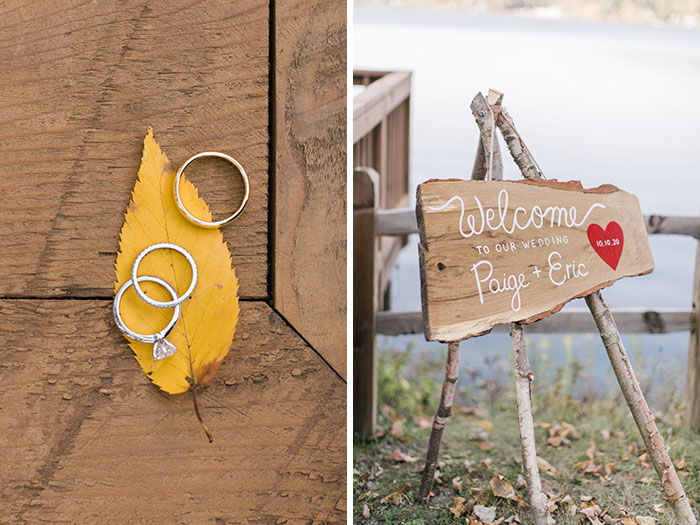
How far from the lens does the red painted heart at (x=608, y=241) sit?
5.90 feet

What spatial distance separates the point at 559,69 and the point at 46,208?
295 inches

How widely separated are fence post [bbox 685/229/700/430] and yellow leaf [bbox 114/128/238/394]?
259cm

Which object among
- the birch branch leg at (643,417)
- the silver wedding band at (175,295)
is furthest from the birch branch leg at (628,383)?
the silver wedding band at (175,295)

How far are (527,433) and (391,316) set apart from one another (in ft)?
4.21

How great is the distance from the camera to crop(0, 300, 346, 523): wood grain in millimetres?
1007

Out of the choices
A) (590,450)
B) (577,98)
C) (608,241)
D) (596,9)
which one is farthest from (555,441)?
(596,9)

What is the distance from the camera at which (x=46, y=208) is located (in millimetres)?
984

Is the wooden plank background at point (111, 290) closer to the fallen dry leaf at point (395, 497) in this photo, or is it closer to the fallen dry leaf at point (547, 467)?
the fallen dry leaf at point (395, 497)

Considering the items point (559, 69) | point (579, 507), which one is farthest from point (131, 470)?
point (559, 69)

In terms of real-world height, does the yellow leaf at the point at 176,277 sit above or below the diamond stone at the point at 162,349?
above

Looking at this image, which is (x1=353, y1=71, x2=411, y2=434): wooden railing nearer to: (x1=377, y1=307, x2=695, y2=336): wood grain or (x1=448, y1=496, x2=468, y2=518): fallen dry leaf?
(x1=377, y1=307, x2=695, y2=336): wood grain

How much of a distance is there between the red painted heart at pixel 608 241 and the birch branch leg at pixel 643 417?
0.36 ft

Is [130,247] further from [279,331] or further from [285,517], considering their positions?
[285,517]

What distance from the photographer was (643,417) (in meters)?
1.83
